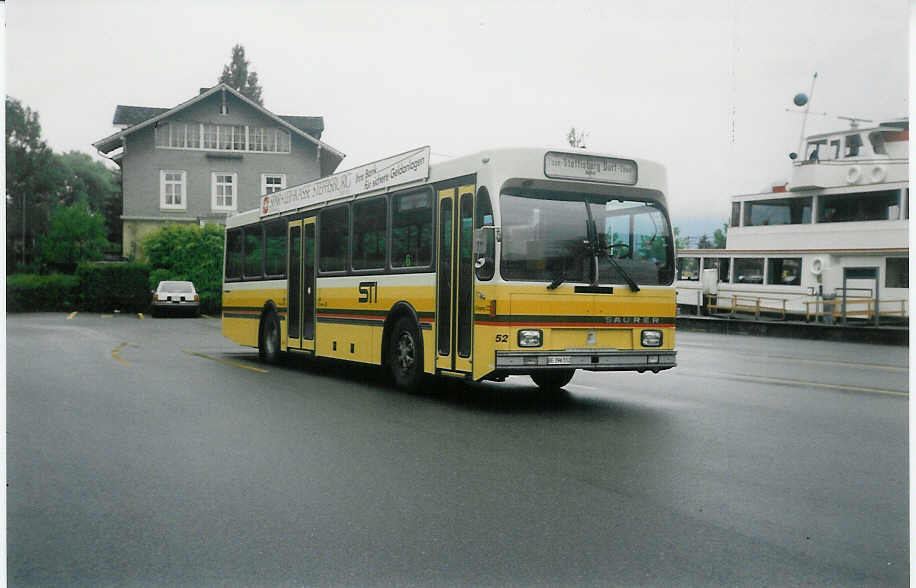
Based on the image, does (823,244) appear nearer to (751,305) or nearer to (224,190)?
(751,305)

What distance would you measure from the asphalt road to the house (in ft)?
106

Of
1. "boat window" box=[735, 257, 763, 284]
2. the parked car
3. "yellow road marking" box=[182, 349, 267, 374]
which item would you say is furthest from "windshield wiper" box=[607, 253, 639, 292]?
the parked car

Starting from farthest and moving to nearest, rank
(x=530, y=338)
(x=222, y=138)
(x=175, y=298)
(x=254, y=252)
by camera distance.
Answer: (x=222, y=138) → (x=175, y=298) → (x=254, y=252) → (x=530, y=338)

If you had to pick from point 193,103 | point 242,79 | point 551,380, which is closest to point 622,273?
point 551,380

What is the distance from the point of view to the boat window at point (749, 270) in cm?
3516

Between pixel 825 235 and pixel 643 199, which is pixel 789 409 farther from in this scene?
pixel 825 235

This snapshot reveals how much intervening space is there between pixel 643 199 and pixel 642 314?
4.38 ft

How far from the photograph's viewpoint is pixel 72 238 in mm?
14328

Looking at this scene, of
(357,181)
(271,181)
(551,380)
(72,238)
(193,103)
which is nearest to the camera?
(551,380)

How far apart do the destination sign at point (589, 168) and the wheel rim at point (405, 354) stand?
9.23 feet

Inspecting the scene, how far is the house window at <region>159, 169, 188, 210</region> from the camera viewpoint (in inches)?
1715

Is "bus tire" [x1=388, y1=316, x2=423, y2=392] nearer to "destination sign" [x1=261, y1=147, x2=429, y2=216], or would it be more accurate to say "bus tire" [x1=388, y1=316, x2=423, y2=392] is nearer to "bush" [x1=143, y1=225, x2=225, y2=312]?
"destination sign" [x1=261, y1=147, x2=429, y2=216]

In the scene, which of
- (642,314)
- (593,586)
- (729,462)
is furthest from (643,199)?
(593,586)

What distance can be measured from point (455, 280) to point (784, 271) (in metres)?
26.3
